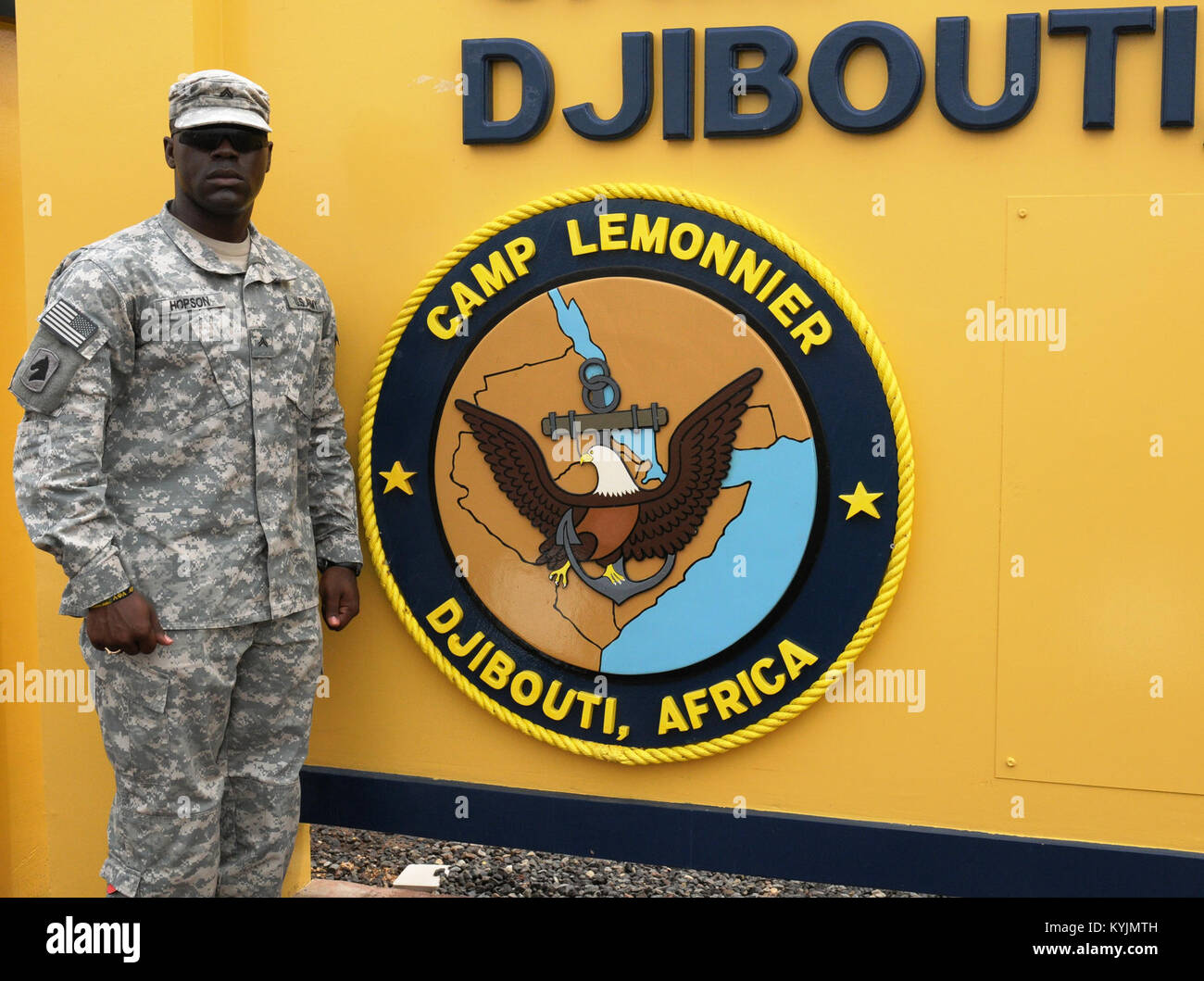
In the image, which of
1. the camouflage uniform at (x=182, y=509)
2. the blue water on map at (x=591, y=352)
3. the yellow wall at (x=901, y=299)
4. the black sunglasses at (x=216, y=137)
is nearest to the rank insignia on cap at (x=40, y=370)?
the camouflage uniform at (x=182, y=509)

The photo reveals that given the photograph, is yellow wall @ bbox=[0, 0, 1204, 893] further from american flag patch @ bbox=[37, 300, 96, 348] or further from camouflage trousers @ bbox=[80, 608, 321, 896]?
american flag patch @ bbox=[37, 300, 96, 348]

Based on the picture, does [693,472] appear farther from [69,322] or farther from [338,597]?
[69,322]

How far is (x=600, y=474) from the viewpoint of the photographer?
8.54 feet

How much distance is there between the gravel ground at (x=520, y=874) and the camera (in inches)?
130

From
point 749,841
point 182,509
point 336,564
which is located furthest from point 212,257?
point 749,841

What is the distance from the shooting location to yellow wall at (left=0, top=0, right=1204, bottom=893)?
2.33 meters

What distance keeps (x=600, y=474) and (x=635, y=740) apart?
0.63 meters

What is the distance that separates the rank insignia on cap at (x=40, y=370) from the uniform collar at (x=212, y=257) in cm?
35

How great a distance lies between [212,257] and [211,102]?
311mm

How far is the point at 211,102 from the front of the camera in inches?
90.7

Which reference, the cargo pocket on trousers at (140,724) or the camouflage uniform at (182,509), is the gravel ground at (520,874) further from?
the cargo pocket on trousers at (140,724)

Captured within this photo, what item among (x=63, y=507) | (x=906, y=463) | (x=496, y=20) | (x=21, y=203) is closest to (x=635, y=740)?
(x=906, y=463)
